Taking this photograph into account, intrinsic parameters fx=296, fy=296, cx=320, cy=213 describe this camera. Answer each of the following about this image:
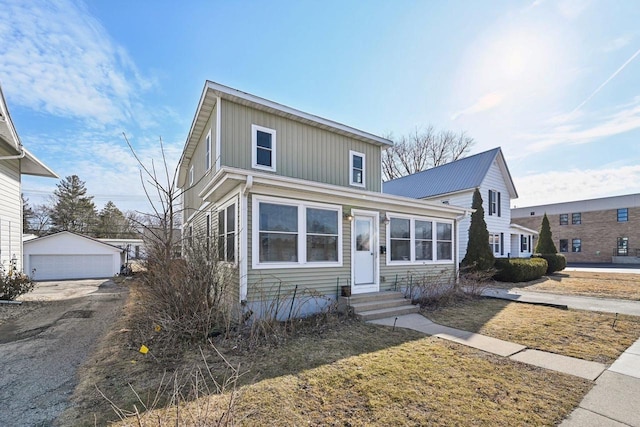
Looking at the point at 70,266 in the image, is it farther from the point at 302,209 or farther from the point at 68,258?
the point at 302,209

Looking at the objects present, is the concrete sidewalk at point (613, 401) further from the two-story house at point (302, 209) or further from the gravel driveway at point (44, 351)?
the gravel driveway at point (44, 351)

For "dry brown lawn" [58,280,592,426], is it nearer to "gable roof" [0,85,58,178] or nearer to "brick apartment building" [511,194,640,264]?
"gable roof" [0,85,58,178]

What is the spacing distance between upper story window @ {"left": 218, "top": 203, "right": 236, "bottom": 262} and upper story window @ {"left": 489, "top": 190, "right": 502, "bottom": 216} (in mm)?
16927

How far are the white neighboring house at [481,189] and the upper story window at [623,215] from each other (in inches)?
607

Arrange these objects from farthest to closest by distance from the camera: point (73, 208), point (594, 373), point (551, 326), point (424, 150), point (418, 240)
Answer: point (73, 208)
point (424, 150)
point (418, 240)
point (551, 326)
point (594, 373)

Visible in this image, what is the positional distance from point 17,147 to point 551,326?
54.5ft

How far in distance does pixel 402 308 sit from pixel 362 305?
1.09 meters

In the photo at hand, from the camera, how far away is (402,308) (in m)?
7.46

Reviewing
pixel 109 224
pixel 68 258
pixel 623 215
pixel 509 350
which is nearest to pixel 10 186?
pixel 68 258

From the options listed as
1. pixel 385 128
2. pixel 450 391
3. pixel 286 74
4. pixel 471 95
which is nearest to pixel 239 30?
pixel 286 74

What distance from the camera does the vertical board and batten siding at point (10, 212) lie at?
10.2 metres

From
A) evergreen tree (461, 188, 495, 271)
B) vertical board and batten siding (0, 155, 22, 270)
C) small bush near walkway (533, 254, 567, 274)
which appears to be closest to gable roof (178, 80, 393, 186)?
vertical board and batten siding (0, 155, 22, 270)

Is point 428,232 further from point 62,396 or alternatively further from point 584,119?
point 62,396

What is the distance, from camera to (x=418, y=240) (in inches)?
380
